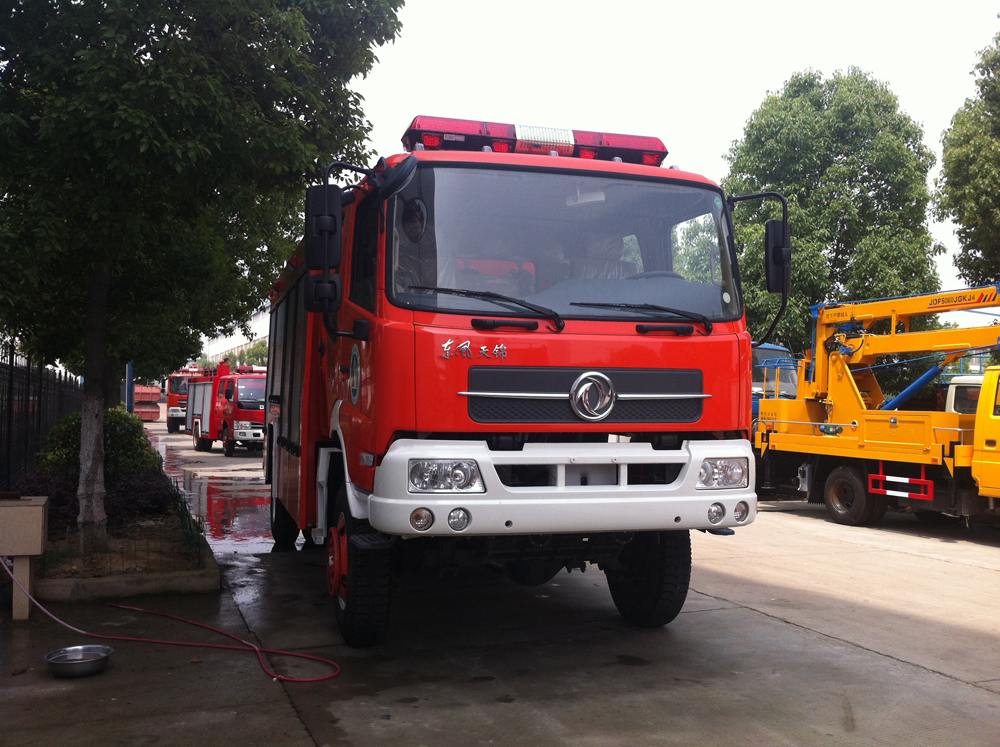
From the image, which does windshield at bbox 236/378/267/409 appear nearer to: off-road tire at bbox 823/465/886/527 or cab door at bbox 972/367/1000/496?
off-road tire at bbox 823/465/886/527

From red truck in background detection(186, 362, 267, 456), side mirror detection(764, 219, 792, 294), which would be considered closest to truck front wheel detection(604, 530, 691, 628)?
side mirror detection(764, 219, 792, 294)

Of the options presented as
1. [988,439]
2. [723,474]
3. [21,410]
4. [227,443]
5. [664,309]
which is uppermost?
[664,309]

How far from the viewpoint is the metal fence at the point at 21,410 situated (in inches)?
425

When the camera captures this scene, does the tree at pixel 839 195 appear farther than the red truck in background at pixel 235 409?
No

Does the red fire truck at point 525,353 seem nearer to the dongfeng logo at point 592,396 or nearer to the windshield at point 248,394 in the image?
the dongfeng logo at point 592,396

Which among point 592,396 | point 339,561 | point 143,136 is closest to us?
point 592,396

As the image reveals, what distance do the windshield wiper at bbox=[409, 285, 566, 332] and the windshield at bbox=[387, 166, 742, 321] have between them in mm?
16

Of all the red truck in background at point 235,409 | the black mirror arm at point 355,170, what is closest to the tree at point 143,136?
the black mirror arm at point 355,170

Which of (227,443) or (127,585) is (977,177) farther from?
(227,443)

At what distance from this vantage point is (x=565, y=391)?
489 centimetres

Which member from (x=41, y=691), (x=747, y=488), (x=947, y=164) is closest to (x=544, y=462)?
(x=747, y=488)

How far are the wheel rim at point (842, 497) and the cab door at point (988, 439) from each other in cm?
201

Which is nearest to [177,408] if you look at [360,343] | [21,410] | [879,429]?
[21,410]

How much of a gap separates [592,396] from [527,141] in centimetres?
166
